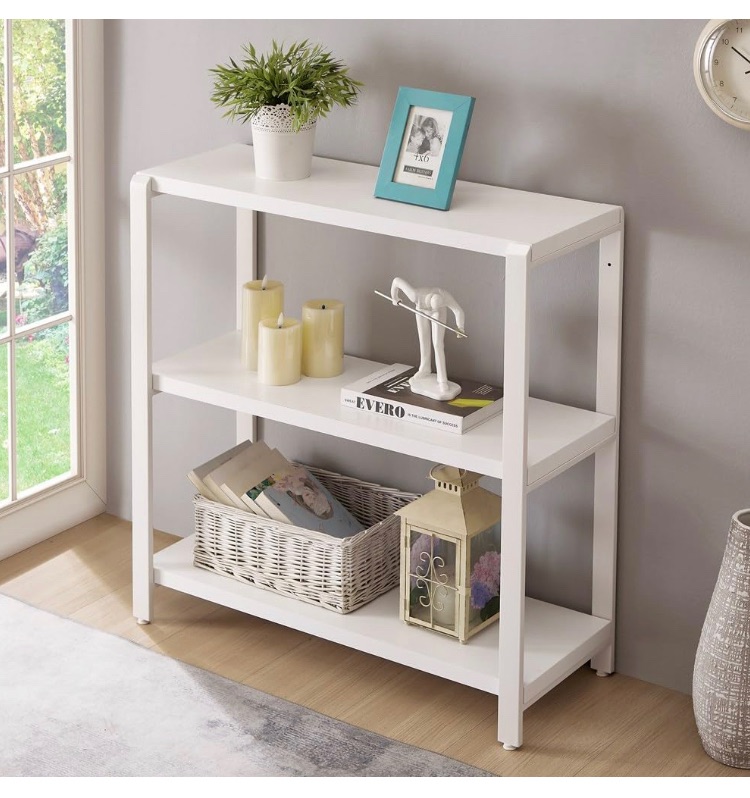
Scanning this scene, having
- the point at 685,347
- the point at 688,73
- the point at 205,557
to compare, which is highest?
the point at 688,73

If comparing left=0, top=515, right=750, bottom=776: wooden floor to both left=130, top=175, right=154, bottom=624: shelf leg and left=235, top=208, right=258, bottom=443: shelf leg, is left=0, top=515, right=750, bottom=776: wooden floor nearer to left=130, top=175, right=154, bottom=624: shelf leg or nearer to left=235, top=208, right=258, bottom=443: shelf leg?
left=130, top=175, right=154, bottom=624: shelf leg

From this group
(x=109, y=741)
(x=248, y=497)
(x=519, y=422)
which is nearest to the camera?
(x=519, y=422)

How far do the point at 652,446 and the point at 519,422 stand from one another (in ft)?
1.34

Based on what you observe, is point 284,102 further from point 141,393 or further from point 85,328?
point 85,328

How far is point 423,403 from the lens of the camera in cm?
264

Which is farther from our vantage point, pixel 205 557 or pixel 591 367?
pixel 205 557

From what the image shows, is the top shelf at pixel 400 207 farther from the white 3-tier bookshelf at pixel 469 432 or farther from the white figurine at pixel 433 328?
the white figurine at pixel 433 328

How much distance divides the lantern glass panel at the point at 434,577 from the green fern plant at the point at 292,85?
0.84 metres

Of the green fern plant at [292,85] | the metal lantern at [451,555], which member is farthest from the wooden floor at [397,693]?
the green fern plant at [292,85]

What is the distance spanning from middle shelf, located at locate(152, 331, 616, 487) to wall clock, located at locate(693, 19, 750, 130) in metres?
0.62

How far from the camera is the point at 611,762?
8.41 ft

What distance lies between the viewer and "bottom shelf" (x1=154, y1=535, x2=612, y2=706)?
266 cm
